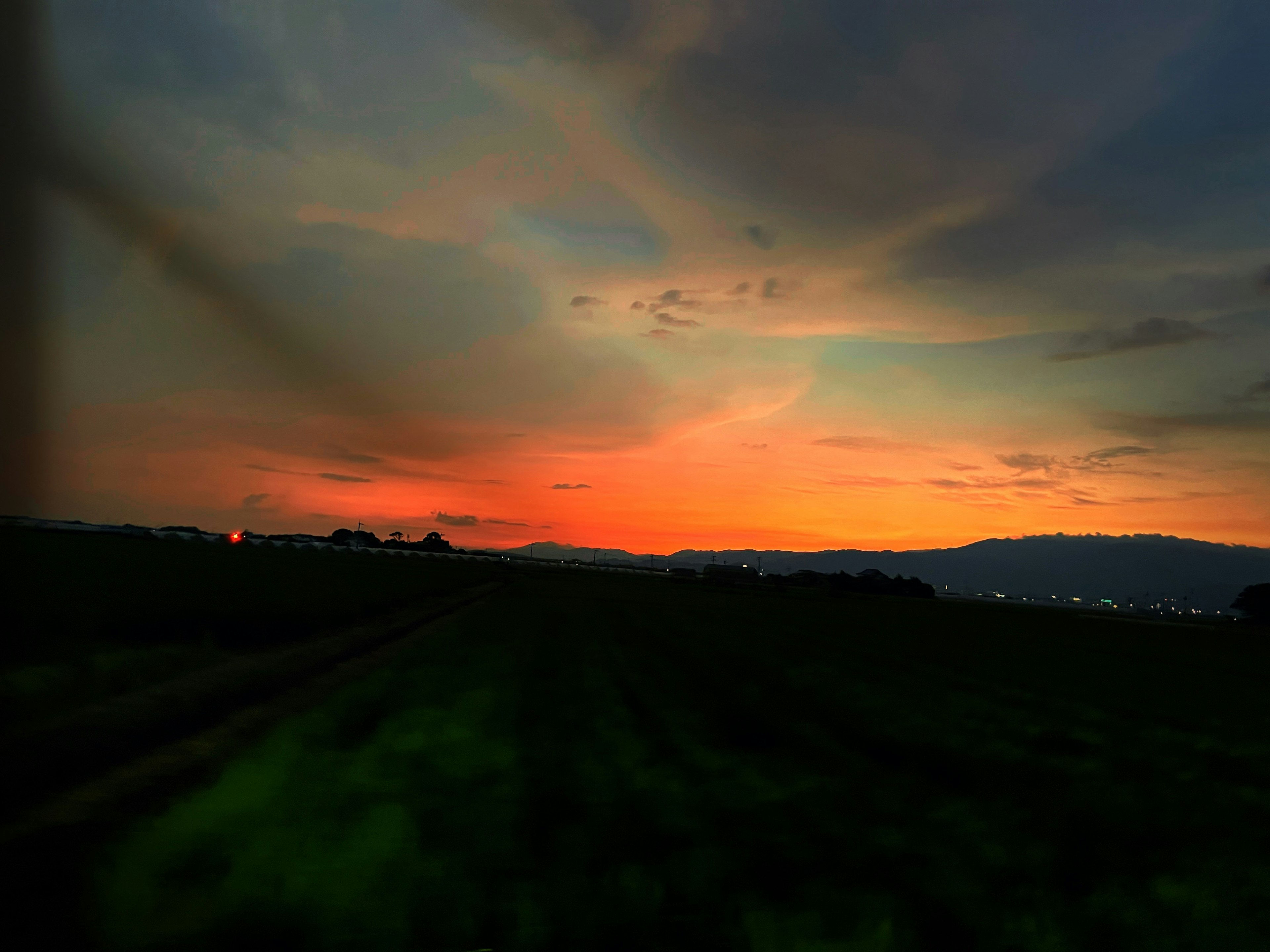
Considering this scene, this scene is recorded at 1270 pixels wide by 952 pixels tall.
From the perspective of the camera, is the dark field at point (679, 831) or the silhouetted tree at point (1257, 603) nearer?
the dark field at point (679, 831)

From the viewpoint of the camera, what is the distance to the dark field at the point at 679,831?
16.8ft

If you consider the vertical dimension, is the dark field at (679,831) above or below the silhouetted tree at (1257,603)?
below

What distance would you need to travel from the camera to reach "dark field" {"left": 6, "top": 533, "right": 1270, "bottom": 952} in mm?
5113

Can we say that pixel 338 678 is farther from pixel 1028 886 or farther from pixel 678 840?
pixel 1028 886

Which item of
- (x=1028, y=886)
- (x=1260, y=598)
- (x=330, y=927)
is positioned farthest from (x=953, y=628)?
(x=1260, y=598)

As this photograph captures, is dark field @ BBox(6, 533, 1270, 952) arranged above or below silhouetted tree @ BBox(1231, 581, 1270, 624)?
below

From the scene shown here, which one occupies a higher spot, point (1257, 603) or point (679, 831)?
point (1257, 603)

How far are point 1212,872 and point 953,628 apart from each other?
50380 mm

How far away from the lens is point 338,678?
15375 millimetres

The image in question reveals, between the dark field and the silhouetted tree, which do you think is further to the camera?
the silhouetted tree

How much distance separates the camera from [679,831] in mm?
7047

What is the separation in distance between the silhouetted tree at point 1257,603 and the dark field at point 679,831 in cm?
13973

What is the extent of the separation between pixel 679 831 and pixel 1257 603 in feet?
520

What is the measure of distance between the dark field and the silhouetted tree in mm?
139726
